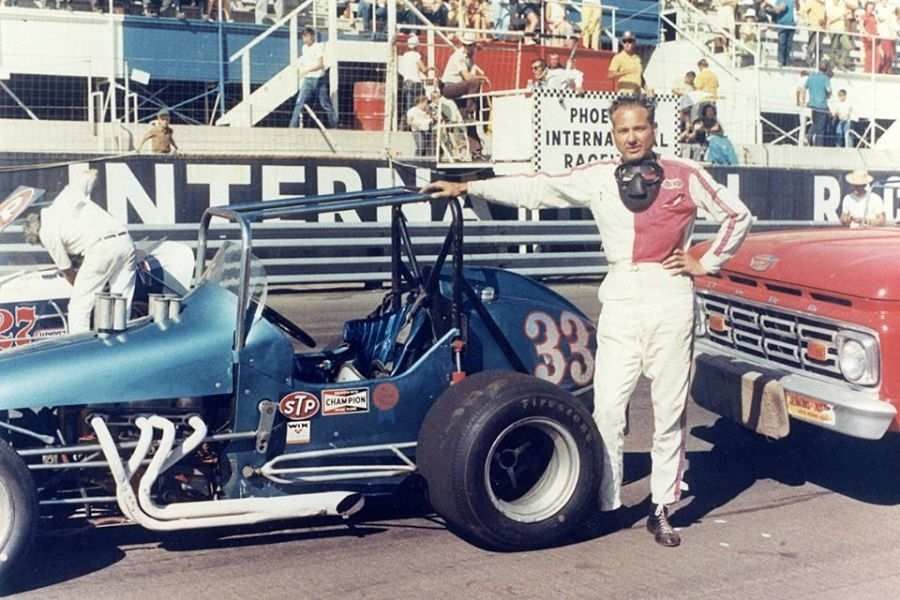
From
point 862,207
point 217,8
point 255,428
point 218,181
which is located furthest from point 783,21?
point 255,428

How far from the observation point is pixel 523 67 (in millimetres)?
19812

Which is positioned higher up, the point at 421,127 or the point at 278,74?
the point at 278,74

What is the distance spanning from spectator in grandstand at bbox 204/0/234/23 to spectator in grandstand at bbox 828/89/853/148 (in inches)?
394

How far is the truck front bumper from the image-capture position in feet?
19.4

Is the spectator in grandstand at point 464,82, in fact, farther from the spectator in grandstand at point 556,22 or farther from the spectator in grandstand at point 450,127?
the spectator in grandstand at point 556,22

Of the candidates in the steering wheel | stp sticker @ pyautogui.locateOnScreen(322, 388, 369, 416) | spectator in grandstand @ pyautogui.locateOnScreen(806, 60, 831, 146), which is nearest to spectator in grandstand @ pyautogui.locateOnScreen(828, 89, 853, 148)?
spectator in grandstand @ pyautogui.locateOnScreen(806, 60, 831, 146)

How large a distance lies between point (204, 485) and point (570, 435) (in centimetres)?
155

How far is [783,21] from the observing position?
71.8 feet

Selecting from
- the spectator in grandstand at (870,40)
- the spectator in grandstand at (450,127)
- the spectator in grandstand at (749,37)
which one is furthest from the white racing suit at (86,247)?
the spectator in grandstand at (870,40)

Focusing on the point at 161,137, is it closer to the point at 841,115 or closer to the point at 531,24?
the point at 531,24

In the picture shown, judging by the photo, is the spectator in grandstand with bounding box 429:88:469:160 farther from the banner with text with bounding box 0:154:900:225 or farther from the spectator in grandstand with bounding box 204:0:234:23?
the spectator in grandstand with bounding box 204:0:234:23

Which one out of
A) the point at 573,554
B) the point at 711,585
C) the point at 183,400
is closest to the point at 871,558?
the point at 711,585

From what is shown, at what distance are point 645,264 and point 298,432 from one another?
163 centimetres

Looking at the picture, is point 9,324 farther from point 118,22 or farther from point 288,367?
point 118,22
